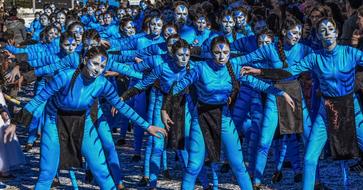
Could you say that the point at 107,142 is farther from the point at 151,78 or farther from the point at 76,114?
the point at 76,114

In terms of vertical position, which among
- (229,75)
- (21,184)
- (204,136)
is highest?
(229,75)

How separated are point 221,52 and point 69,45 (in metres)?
2.53

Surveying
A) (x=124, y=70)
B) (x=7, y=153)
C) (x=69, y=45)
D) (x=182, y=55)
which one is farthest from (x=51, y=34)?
(x=182, y=55)

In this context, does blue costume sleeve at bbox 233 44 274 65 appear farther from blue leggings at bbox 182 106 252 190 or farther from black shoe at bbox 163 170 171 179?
black shoe at bbox 163 170 171 179

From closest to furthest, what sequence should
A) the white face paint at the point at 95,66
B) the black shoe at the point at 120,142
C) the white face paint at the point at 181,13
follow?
the white face paint at the point at 95,66
the black shoe at the point at 120,142
the white face paint at the point at 181,13

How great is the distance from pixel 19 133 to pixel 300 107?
616 centimetres

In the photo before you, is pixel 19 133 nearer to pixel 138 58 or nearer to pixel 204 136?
pixel 138 58

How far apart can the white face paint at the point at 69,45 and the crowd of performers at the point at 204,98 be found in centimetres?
1

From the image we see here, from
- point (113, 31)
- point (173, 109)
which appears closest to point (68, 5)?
point (113, 31)

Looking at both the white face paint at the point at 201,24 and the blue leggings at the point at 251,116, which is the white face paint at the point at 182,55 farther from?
the white face paint at the point at 201,24

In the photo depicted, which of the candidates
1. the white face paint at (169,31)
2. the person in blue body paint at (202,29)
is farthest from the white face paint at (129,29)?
the white face paint at (169,31)

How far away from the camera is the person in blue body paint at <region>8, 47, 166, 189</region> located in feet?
21.8

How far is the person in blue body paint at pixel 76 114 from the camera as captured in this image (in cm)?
665

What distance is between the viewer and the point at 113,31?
13906mm
